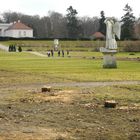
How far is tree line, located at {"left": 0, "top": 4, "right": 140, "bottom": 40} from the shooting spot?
134262mm

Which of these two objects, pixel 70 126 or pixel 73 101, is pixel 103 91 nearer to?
pixel 73 101

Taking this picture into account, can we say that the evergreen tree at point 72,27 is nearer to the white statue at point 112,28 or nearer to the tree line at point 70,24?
the tree line at point 70,24

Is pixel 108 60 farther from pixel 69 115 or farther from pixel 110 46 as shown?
pixel 69 115

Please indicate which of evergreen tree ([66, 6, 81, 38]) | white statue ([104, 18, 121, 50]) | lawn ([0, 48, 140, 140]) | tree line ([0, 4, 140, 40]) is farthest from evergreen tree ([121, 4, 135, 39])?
lawn ([0, 48, 140, 140])

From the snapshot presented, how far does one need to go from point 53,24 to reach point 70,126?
538ft

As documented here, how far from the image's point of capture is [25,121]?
11.8 m

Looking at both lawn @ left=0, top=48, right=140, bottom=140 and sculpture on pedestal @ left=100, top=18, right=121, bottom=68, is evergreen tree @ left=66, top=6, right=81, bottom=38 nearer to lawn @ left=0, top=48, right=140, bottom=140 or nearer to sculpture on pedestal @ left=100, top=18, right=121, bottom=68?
sculpture on pedestal @ left=100, top=18, right=121, bottom=68

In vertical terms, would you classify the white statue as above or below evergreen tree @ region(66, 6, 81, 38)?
below

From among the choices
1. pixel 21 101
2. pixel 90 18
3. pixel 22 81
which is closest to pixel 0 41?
pixel 90 18

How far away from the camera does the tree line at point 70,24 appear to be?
134m

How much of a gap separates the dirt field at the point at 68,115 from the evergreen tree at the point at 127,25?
366ft

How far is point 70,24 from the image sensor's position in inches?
5748

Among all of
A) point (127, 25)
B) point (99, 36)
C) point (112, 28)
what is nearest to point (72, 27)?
point (99, 36)

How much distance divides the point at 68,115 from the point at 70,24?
13409 centimetres
